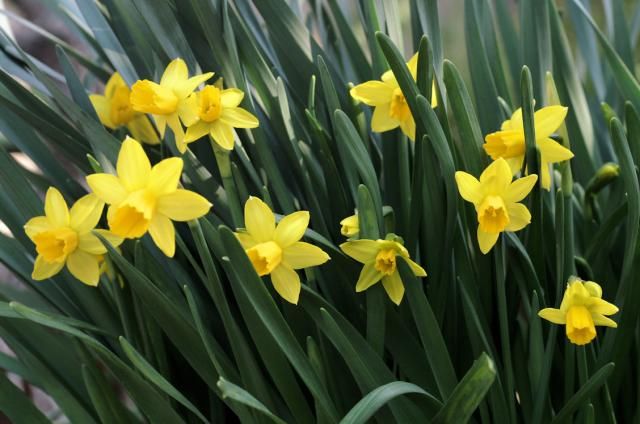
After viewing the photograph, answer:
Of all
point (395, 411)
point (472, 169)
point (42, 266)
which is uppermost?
point (42, 266)

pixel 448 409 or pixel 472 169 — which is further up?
pixel 472 169

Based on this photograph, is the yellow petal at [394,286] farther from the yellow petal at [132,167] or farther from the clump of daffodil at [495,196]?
the yellow petal at [132,167]

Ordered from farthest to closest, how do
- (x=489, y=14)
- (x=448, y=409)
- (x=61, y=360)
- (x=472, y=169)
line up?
(x=489, y=14) → (x=61, y=360) → (x=472, y=169) → (x=448, y=409)

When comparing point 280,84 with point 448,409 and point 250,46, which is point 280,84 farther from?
point 448,409

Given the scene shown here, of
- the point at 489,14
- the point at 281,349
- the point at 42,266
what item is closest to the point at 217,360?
the point at 281,349

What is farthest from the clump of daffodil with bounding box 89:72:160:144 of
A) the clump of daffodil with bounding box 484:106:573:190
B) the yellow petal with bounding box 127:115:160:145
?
the clump of daffodil with bounding box 484:106:573:190

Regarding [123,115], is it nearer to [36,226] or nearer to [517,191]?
[36,226]

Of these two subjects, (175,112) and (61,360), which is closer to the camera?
(175,112)

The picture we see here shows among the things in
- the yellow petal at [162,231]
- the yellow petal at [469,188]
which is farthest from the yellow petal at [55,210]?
the yellow petal at [469,188]
